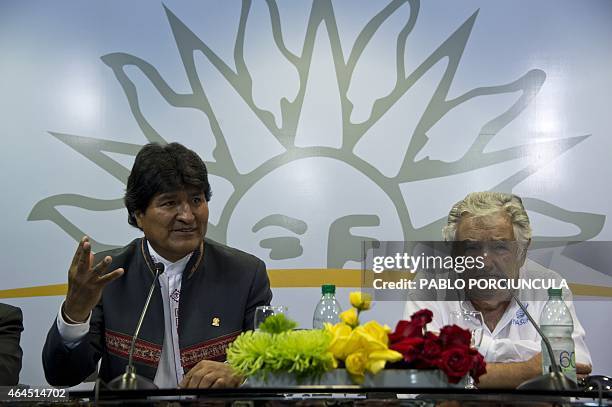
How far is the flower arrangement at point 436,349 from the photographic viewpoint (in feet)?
6.05

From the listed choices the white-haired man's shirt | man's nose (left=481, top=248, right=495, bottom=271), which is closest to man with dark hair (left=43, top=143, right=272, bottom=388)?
the white-haired man's shirt

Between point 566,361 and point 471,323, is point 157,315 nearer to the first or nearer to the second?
point 471,323

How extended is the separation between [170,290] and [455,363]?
1.58 m

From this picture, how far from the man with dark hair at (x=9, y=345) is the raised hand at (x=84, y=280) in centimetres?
75

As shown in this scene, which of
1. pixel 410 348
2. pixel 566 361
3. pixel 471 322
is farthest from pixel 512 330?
pixel 410 348

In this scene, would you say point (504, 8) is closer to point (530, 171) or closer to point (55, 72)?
point (530, 171)

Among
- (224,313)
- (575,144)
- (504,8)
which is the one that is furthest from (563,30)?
(224,313)

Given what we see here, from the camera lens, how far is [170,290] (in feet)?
10.4

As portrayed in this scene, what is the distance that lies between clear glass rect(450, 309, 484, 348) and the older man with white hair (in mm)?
222

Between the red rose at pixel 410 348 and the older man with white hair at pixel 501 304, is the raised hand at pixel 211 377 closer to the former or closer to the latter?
the red rose at pixel 410 348

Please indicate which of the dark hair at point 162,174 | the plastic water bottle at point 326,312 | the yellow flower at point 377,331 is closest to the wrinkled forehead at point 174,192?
the dark hair at point 162,174

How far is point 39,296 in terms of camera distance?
4230 mm

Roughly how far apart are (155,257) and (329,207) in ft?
3.96

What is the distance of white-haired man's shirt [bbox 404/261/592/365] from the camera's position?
2.86 meters
